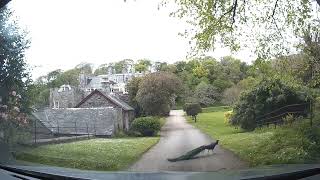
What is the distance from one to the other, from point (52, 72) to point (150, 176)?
1.28 meters

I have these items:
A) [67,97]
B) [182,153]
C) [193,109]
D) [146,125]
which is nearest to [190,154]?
[182,153]

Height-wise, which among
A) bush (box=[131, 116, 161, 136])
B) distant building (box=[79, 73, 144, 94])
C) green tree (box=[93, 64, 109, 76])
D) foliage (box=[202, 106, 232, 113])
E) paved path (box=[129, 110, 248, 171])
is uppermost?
green tree (box=[93, 64, 109, 76])

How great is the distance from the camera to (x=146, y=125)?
3350 mm

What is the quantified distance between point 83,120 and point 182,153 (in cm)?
93

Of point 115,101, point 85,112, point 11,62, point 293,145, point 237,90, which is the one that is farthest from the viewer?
point 11,62

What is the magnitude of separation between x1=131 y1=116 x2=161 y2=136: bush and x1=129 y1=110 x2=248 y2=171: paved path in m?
0.07

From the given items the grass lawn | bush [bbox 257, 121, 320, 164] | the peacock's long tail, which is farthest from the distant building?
bush [bbox 257, 121, 320, 164]

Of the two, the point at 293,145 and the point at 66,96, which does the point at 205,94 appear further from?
the point at 66,96

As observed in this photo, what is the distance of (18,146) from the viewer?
3998 mm

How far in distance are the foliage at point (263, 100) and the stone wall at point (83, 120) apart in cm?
92

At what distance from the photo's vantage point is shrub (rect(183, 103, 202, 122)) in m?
3.23

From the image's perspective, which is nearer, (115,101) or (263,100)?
(263,100)

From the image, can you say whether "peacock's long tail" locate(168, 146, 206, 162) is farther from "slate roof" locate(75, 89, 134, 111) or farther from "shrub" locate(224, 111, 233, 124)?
"slate roof" locate(75, 89, 134, 111)

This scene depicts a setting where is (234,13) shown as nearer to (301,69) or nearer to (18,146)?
(301,69)
